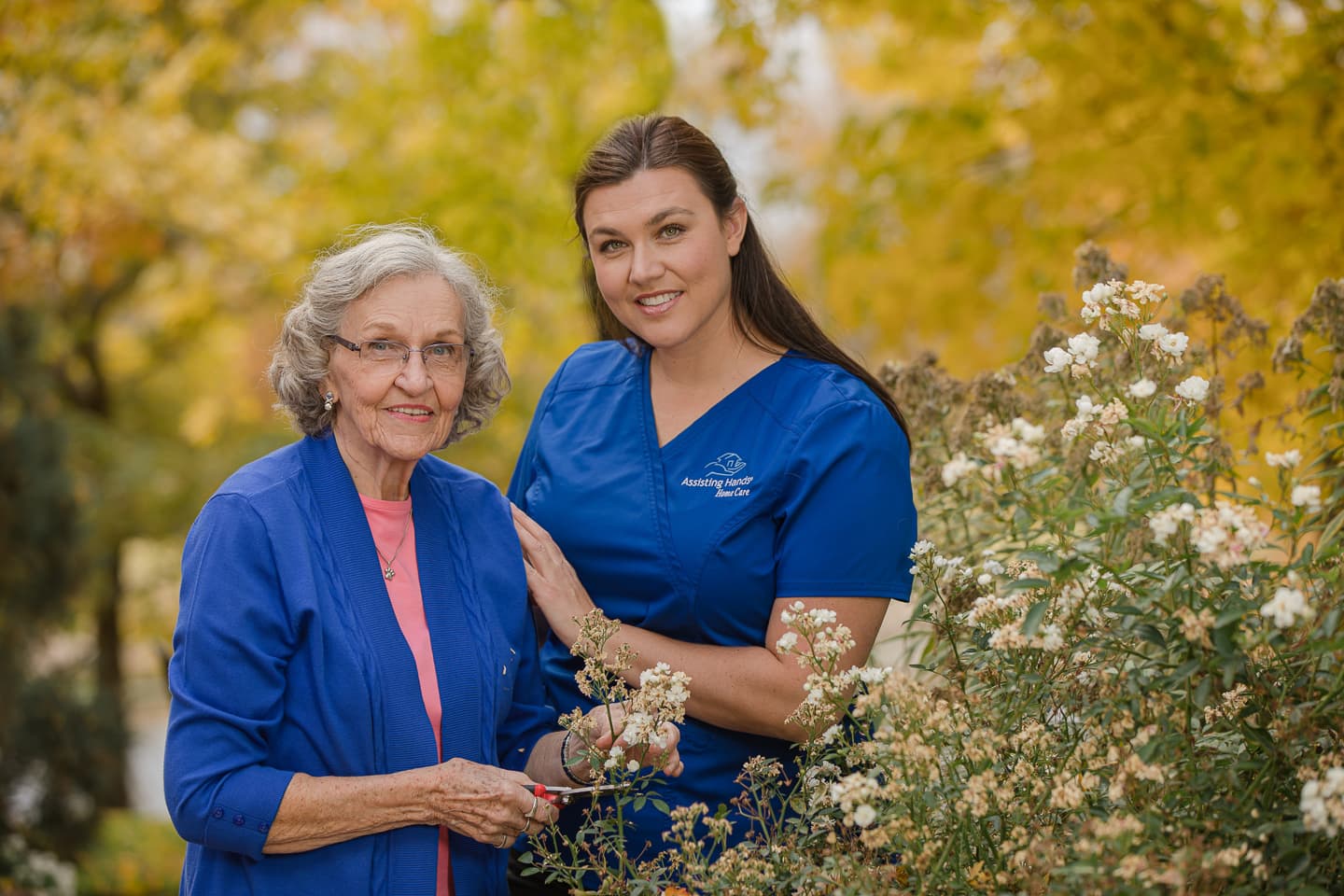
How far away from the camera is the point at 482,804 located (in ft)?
6.50

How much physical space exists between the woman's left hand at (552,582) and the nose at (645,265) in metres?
0.53

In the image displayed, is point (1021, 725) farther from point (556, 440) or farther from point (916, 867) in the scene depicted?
point (556, 440)

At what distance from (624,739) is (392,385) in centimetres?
82

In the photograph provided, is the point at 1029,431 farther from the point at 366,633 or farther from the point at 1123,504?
the point at 366,633

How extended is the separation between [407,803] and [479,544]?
1.81ft

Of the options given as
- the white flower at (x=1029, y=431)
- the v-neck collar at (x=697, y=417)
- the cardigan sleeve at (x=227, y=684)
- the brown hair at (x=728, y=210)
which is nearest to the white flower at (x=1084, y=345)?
the white flower at (x=1029, y=431)

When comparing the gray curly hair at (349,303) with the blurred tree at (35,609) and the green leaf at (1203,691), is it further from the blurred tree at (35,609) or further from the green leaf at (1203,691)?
the blurred tree at (35,609)

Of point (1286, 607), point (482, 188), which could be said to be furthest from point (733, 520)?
point (482, 188)

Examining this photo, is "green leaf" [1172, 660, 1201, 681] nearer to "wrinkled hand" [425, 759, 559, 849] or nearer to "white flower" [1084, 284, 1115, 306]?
"white flower" [1084, 284, 1115, 306]

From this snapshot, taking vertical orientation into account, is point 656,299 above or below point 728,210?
below

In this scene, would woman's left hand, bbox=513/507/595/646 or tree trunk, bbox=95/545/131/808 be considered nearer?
woman's left hand, bbox=513/507/595/646

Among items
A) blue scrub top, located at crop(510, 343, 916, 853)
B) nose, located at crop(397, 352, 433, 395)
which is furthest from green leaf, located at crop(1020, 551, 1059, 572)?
nose, located at crop(397, 352, 433, 395)

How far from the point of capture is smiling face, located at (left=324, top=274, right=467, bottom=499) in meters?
2.21

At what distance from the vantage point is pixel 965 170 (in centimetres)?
530
